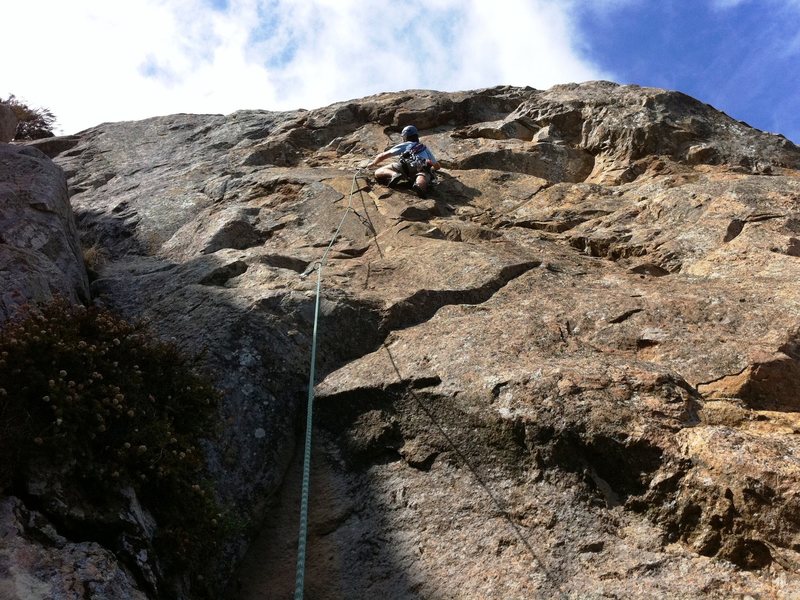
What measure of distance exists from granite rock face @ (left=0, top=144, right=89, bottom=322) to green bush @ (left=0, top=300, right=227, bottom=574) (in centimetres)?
79

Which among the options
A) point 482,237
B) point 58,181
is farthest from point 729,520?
point 58,181

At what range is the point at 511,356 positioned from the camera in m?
6.61

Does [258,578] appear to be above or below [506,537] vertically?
below

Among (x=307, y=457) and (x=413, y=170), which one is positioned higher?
(x=413, y=170)

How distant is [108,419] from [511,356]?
3415 mm

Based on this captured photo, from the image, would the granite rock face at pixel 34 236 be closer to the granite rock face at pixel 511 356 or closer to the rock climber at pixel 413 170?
the granite rock face at pixel 511 356

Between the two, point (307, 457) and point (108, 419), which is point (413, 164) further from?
point (108, 419)

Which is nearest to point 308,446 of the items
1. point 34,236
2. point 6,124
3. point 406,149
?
point 34,236

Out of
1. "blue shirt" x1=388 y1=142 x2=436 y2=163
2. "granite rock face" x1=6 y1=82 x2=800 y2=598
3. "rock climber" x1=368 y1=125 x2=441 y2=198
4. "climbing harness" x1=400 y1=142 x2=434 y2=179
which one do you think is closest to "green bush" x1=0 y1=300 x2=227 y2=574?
"granite rock face" x1=6 y1=82 x2=800 y2=598

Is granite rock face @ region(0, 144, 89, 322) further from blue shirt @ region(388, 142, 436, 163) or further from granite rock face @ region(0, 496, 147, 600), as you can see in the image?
blue shirt @ region(388, 142, 436, 163)

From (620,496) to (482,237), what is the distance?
206 inches

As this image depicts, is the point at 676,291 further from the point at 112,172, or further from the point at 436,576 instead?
the point at 112,172

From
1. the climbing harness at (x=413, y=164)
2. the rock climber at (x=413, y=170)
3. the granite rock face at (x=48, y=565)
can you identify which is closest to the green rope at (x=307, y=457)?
the rock climber at (x=413, y=170)

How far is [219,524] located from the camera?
551 centimetres
